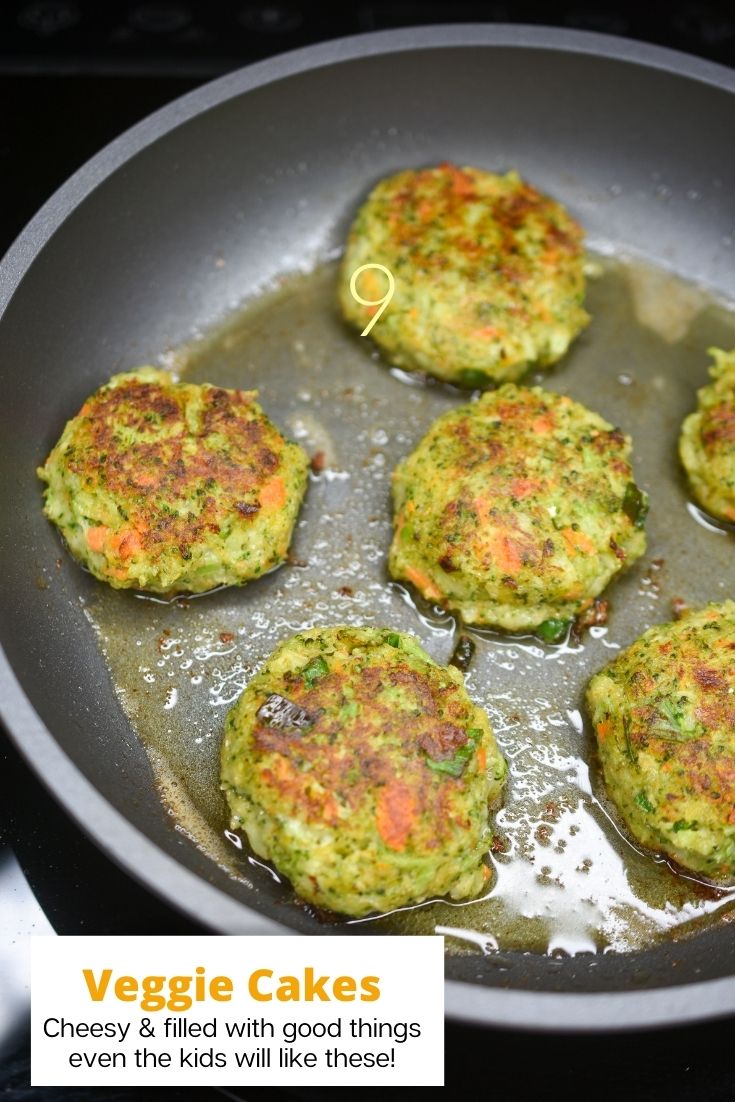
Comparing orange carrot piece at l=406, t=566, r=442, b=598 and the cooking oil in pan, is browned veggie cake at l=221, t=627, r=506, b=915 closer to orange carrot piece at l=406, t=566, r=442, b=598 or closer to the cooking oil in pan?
the cooking oil in pan

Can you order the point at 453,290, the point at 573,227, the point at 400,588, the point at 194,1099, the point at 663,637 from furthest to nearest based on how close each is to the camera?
1. the point at 573,227
2. the point at 453,290
3. the point at 400,588
4. the point at 663,637
5. the point at 194,1099

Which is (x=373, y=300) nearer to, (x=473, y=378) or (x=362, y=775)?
(x=473, y=378)

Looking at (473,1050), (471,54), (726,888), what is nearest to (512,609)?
(726,888)

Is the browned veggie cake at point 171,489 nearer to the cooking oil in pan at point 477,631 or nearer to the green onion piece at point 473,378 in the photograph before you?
the cooking oil in pan at point 477,631

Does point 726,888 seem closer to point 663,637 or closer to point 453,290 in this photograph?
point 663,637

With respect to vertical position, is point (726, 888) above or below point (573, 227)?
below

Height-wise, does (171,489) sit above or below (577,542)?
below

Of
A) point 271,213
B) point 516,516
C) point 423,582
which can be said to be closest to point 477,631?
point 423,582
